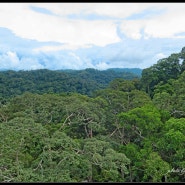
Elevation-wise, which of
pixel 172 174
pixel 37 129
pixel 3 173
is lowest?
pixel 172 174

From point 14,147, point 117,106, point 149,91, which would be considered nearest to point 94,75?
point 149,91

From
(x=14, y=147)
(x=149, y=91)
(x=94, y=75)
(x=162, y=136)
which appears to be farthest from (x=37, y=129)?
(x=94, y=75)

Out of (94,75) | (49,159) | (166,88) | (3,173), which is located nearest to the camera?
(3,173)

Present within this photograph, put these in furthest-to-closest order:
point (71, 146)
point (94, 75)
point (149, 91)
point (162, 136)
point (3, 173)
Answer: point (94, 75) → point (149, 91) → point (162, 136) → point (71, 146) → point (3, 173)

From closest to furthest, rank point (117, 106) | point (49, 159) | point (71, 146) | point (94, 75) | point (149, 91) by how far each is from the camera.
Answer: point (49, 159)
point (71, 146)
point (117, 106)
point (149, 91)
point (94, 75)

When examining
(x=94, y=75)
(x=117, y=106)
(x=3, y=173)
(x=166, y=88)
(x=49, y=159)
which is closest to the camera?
(x=3, y=173)

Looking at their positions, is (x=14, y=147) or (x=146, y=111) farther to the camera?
(x=146, y=111)

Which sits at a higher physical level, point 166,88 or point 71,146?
point 166,88

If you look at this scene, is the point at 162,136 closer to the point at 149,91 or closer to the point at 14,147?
the point at 14,147

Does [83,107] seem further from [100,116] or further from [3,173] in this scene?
[3,173]
